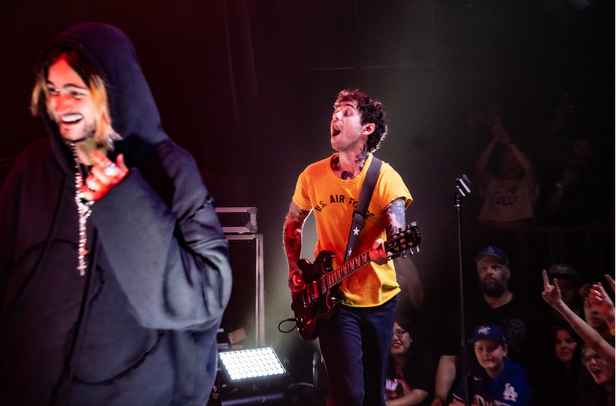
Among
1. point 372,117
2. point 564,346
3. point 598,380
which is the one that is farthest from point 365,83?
point 598,380

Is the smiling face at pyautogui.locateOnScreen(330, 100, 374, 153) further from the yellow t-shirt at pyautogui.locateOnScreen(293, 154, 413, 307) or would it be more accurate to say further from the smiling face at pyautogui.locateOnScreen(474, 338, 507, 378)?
the smiling face at pyautogui.locateOnScreen(474, 338, 507, 378)

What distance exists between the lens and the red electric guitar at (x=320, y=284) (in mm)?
2959

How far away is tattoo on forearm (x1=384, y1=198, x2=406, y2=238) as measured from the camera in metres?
2.99

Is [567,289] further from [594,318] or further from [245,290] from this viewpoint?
[245,290]

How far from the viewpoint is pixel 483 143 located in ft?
15.1

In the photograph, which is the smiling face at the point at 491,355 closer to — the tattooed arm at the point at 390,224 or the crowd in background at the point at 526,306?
the crowd in background at the point at 526,306

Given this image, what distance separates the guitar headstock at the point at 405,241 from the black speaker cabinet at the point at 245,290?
1.92 metres

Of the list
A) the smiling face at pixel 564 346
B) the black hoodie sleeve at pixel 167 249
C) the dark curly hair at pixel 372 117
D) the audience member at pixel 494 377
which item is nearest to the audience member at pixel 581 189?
the smiling face at pixel 564 346

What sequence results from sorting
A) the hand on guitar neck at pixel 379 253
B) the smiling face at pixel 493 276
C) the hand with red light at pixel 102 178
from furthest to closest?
1. the smiling face at pixel 493 276
2. the hand on guitar neck at pixel 379 253
3. the hand with red light at pixel 102 178

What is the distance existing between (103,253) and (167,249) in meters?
0.20

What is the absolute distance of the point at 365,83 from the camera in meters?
4.70

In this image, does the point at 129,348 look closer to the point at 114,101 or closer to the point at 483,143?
the point at 114,101

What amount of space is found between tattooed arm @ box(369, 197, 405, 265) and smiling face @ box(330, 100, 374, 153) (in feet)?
1.94

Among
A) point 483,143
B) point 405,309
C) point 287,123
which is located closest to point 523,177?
point 483,143
